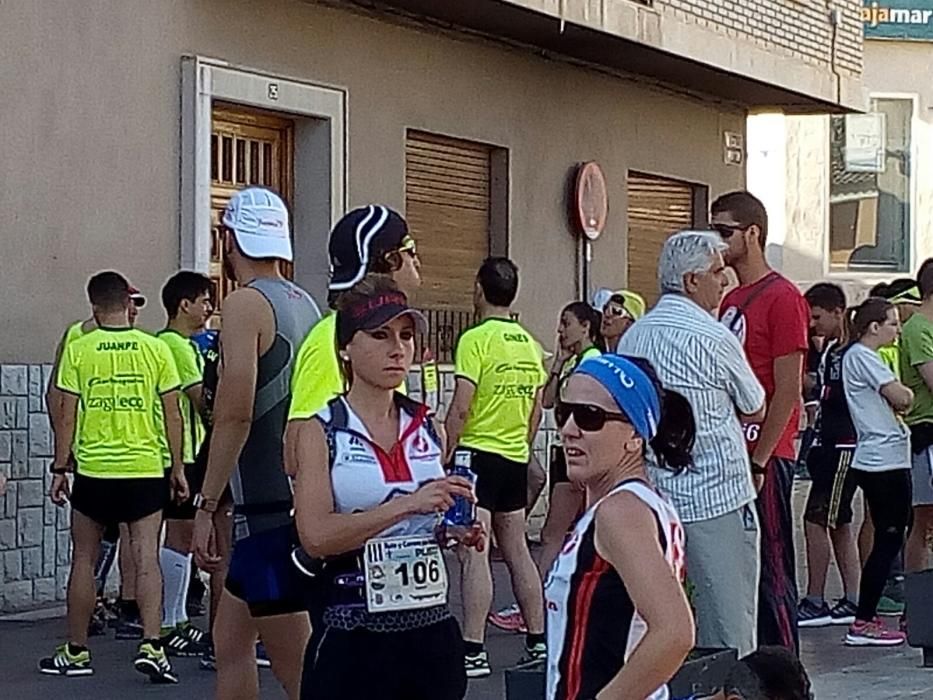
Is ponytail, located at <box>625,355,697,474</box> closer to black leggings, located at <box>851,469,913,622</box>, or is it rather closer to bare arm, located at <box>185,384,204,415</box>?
black leggings, located at <box>851,469,913,622</box>

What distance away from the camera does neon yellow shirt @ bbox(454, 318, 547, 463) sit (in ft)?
33.3

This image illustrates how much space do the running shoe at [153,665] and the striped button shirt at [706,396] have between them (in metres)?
3.52

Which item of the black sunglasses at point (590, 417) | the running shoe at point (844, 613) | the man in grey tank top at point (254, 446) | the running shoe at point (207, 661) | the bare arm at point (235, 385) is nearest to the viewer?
the black sunglasses at point (590, 417)

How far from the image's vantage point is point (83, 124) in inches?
503

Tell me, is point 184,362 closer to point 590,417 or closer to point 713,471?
point 713,471

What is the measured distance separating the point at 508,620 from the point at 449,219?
600 cm

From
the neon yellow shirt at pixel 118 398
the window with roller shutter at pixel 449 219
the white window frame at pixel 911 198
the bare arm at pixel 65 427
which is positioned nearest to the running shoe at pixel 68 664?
the neon yellow shirt at pixel 118 398

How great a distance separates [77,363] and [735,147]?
13353mm

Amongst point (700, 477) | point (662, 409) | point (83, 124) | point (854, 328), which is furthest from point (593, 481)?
point (83, 124)

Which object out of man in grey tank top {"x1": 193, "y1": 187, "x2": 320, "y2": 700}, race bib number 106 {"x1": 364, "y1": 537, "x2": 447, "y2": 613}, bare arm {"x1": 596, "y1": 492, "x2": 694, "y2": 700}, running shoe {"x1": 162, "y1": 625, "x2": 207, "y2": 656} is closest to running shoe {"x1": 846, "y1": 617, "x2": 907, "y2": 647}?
running shoe {"x1": 162, "y1": 625, "x2": 207, "y2": 656}

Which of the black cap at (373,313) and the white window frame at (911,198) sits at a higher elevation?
the white window frame at (911,198)

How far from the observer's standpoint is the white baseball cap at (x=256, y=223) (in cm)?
675

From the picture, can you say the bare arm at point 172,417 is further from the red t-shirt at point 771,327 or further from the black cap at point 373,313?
the black cap at point 373,313

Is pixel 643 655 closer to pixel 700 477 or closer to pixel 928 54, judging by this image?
pixel 700 477
